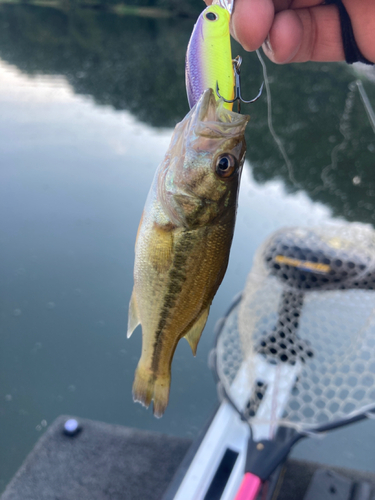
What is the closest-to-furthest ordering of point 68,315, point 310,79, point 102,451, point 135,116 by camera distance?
1. point 102,451
2. point 68,315
3. point 135,116
4. point 310,79

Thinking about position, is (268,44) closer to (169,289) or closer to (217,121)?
(217,121)

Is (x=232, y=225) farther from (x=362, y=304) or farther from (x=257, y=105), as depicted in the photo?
(x=257, y=105)

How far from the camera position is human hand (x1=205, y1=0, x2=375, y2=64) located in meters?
1.29

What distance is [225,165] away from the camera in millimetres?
1116

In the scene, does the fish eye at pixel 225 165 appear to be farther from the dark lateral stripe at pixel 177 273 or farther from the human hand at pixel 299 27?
the human hand at pixel 299 27

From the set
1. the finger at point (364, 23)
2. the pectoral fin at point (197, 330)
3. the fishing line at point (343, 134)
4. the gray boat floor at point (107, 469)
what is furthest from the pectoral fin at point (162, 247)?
the fishing line at point (343, 134)

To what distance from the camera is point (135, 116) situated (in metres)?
9.95

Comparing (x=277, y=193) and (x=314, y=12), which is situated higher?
(x=314, y=12)

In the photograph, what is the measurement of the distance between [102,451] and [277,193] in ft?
18.3

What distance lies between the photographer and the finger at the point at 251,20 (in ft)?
4.15

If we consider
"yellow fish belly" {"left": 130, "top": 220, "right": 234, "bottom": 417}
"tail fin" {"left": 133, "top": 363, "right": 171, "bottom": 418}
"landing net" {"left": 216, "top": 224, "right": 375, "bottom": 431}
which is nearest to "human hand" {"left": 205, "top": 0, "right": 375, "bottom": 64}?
"yellow fish belly" {"left": 130, "top": 220, "right": 234, "bottom": 417}

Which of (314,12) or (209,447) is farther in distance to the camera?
(209,447)

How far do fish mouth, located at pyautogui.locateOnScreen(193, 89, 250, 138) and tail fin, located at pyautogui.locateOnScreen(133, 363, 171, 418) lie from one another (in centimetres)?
83

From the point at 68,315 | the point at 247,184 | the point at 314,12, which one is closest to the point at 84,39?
the point at 247,184
